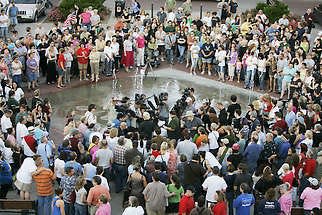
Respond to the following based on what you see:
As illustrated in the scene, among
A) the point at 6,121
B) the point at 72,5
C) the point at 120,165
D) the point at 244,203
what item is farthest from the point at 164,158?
the point at 72,5

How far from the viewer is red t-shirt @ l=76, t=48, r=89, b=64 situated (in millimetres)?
24484

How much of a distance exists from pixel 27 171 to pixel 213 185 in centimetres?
443

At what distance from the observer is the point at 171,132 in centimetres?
1825

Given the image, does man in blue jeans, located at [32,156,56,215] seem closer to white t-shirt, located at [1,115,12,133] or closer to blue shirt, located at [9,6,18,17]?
white t-shirt, located at [1,115,12,133]

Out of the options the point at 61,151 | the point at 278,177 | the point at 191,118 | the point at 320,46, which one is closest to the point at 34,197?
the point at 61,151

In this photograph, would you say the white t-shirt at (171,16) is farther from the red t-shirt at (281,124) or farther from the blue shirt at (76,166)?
the blue shirt at (76,166)

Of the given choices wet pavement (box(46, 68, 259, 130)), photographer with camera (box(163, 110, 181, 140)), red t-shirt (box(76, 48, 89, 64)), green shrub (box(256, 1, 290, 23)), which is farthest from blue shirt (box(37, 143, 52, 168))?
green shrub (box(256, 1, 290, 23))

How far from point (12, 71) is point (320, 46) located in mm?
12787

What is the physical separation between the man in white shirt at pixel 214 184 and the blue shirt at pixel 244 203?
50cm

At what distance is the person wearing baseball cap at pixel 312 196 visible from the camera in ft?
48.8

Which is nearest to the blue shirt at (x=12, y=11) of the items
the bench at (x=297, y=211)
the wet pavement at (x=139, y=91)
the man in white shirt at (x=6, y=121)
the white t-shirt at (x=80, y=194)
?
the wet pavement at (x=139, y=91)

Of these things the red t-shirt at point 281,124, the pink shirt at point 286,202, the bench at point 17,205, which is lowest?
the bench at point 17,205

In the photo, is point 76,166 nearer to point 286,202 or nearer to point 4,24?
point 286,202

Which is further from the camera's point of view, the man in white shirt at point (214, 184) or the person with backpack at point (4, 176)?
the person with backpack at point (4, 176)
